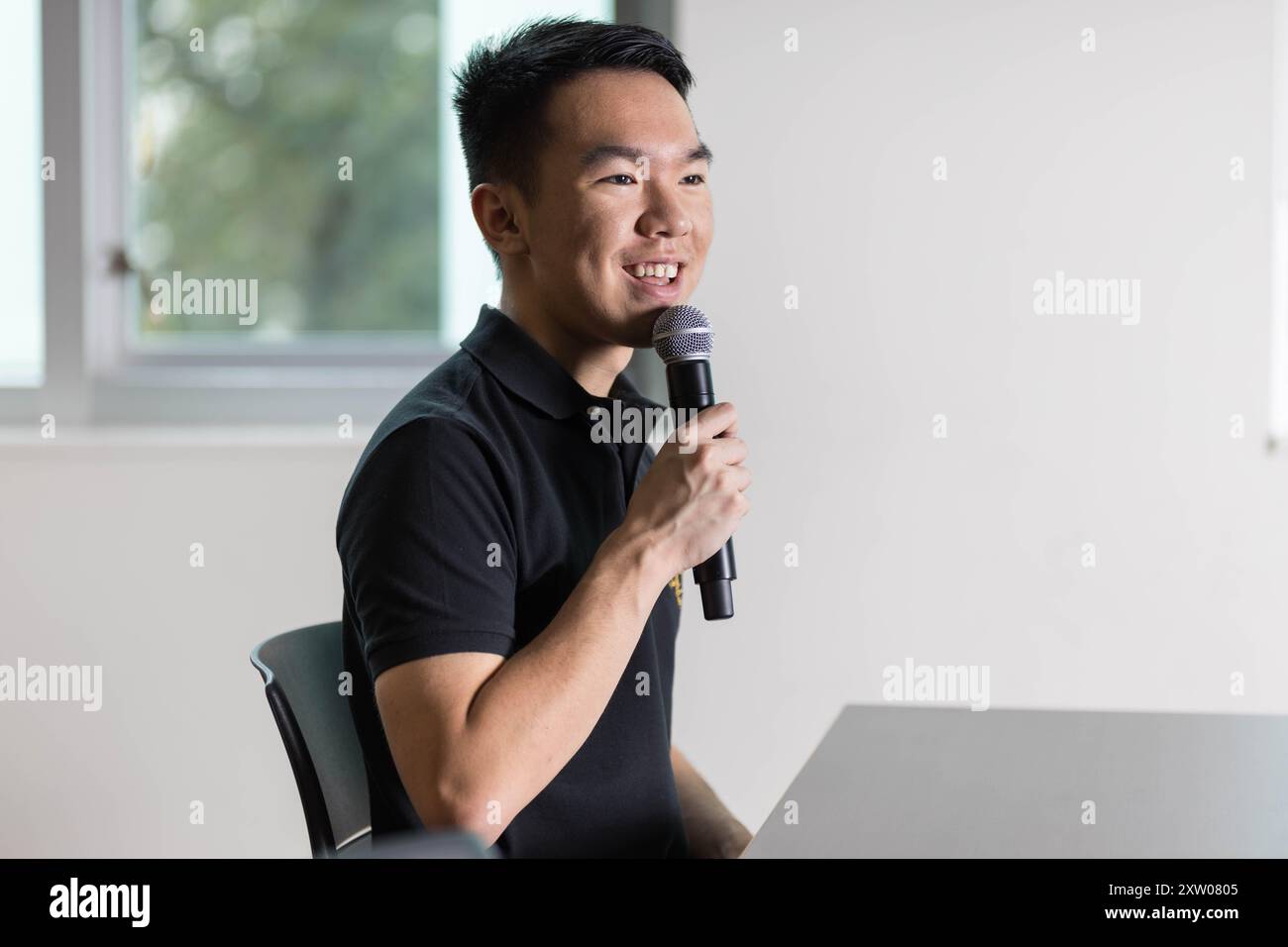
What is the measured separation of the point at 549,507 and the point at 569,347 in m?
0.20

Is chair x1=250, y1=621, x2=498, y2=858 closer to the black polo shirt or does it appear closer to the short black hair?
the black polo shirt

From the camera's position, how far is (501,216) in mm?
1313

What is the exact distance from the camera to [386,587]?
1042mm

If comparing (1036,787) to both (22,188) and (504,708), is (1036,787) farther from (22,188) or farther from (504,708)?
(22,188)

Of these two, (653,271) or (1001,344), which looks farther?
(1001,344)

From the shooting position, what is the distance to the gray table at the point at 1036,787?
1.08 metres

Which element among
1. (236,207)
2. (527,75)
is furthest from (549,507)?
(236,207)

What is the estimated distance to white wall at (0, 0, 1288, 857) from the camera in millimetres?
2422

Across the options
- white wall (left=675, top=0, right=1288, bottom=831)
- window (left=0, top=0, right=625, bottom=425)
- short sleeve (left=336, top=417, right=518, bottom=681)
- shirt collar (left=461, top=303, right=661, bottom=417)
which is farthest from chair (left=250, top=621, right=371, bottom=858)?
window (left=0, top=0, right=625, bottom=425)

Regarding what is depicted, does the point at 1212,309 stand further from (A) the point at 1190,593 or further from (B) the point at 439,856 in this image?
(B) the point at 439,856

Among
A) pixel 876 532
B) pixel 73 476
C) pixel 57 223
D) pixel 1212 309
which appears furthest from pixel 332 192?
pixel 1212 309

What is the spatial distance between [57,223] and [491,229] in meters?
1.69
